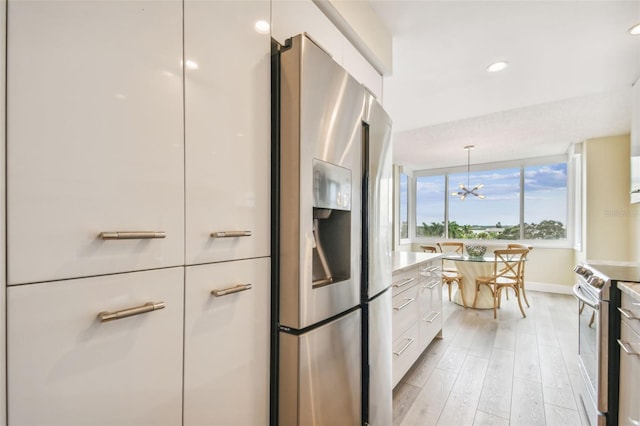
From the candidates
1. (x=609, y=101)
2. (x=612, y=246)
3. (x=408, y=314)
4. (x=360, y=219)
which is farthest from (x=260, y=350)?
(x=612, y=246)

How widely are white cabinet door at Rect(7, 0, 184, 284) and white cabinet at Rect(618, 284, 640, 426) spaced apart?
194cm

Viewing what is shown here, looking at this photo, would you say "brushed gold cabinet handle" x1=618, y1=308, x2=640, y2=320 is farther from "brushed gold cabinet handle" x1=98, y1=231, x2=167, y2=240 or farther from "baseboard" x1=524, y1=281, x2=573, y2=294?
"baseboard" x1=524, y1=281, x2=573, y2=294

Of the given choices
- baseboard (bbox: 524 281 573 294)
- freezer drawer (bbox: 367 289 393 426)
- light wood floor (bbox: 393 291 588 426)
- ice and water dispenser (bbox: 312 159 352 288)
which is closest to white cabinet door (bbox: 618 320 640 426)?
light wood floor (bbox: 393 291 588 426)

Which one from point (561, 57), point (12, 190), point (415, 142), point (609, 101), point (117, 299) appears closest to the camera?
point (12, 190)

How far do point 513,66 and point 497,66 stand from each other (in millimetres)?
125

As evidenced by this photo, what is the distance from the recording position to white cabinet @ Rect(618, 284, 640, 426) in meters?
1.34

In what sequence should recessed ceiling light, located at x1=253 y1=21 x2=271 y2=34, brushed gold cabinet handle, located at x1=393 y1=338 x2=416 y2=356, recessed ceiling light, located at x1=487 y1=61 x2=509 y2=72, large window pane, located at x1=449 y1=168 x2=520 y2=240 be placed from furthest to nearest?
large window pane, located at x1=449 y1=168 x2=520 y2=240, recessed ceiling light, located at x1=487 y1=61 x2=509 y2=72, brushed gold cabinet handle, located at x1=393 y1=338 x2=416 y2=356, recessed ceiling light, located at x1=253 y1=21 x2=271 y2=34

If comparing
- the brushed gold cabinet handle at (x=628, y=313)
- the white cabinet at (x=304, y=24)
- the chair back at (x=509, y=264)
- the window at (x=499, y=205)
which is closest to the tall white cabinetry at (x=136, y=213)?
the white cabinet at (x=304, y=24)

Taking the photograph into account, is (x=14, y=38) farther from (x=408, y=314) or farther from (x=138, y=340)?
(x=408, y=314)

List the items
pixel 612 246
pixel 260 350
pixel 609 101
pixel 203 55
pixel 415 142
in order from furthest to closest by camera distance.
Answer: pixel 415 142 → pixel 612 246 → pixel 609 101 → pixel 260 350 → pixel 203 55

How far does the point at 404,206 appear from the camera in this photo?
289 inches

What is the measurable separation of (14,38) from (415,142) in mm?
4990

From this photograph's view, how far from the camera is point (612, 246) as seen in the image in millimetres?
4230

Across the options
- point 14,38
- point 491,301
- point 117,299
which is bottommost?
point 491,301
